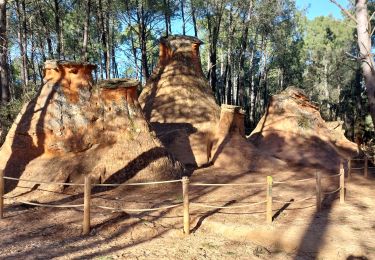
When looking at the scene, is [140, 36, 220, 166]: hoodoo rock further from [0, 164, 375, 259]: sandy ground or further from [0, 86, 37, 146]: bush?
[0, 86, 37, 146]: bush

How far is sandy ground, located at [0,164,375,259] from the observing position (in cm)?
578

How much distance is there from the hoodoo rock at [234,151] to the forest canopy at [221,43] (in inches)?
281

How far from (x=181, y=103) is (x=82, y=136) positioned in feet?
15.9

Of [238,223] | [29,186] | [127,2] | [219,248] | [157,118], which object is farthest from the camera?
[127,2]

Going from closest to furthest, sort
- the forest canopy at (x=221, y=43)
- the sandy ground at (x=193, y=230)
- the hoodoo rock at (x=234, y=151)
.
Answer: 1. the sandy ground at (x=193, y=230)
2. the hoodoo rock at (x=234, y=151)
3. the forest canopy at (x=221, y=43)

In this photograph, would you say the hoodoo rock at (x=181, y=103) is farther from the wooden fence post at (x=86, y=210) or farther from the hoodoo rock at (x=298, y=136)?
→ the wooden fence post at (x=86, y=210)

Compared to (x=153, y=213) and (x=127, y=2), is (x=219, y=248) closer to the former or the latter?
(x=153, y=213)

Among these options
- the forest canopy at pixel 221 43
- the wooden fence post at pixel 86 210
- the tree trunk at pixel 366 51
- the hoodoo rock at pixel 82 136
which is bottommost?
the wooden fence post at pixel 86 210

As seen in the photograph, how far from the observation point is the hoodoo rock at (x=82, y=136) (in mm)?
9617

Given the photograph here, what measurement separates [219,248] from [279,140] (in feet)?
30.2

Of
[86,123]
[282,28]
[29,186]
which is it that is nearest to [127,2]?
[282,28]

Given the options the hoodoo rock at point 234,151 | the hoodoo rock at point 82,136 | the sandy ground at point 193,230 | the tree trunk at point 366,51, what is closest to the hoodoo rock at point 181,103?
the hoodoo rock at point 234,151

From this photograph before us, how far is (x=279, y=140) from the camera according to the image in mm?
14609

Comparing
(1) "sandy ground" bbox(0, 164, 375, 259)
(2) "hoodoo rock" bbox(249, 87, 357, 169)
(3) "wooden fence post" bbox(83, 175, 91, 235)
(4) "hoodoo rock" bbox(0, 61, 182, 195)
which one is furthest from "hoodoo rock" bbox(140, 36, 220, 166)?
(3) "wooden fence post" bbox(83, 175, 91, 235)
